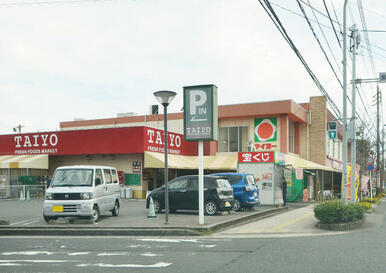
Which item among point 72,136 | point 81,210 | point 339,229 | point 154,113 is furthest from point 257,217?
point 154,113

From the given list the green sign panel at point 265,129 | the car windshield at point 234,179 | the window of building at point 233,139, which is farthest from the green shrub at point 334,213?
the window of building at point 233,139

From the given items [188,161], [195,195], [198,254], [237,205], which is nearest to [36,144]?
[188,161]

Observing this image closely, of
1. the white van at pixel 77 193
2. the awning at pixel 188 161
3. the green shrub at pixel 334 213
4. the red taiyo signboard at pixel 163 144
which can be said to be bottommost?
the green shrub at pixel 334 213

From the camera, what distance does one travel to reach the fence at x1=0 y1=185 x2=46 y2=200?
28266 mm

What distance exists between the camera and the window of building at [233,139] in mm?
37219

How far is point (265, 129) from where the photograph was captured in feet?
119

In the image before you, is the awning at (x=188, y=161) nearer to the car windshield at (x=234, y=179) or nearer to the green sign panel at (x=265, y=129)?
the green sign panel at (x=265, y=129)

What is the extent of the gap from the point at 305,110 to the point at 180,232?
95.7 ft

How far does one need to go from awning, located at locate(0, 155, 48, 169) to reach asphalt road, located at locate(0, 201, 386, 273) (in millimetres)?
18562

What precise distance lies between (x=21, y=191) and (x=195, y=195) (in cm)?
1579

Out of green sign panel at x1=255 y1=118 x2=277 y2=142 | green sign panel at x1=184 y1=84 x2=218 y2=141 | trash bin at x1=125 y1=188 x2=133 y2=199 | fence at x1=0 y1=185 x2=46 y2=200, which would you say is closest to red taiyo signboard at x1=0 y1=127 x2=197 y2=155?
trash bin at x1=125 y1=188 x2=133 y2=199

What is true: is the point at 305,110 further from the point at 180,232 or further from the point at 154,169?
the point at 180,232

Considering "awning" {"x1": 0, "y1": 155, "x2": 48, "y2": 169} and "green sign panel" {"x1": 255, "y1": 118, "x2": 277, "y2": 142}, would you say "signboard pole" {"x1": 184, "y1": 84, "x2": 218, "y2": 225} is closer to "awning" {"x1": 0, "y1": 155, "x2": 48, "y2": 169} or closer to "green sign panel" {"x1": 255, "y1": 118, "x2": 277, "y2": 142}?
"awning" {"x1": 0, "y1": 155, "x2": 48, "y2": 169}

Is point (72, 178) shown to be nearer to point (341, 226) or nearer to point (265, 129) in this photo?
point (341, 226)
